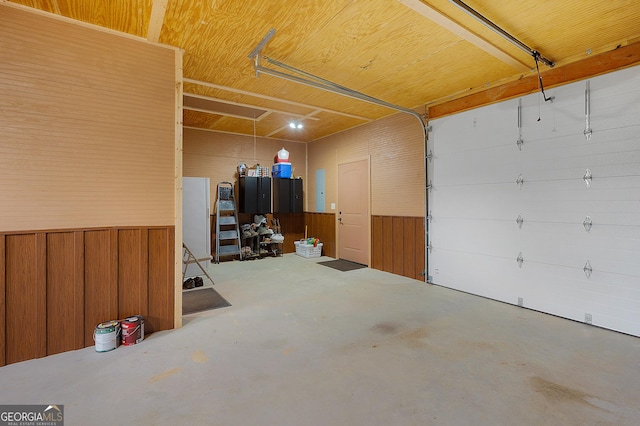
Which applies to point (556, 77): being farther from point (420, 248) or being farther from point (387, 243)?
point (387, 243)

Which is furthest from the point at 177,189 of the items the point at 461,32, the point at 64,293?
the point at 461,32

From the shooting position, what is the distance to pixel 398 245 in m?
5.29

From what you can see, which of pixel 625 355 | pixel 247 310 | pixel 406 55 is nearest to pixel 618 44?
pixel 406 55

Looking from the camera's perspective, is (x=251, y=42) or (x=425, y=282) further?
(x=425, y=282)

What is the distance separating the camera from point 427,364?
7.84 ft

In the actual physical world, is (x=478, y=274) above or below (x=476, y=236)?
below

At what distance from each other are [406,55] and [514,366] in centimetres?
314

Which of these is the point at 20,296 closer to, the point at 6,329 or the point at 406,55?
the point at 6,329

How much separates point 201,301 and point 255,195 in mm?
3269

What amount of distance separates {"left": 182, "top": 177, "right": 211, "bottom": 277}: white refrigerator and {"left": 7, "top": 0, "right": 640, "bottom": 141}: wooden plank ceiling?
4.85 ft

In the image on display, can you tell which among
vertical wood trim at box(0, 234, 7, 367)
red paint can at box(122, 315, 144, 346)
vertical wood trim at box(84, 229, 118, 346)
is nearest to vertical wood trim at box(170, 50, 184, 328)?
red paint can at box(122, 315, 144, 346)

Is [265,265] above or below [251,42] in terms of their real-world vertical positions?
below

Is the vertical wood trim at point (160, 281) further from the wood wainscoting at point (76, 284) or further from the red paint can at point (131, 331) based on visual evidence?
the red paint can at point (131, 331)

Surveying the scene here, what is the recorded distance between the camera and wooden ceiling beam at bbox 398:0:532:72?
2463 millimetres
